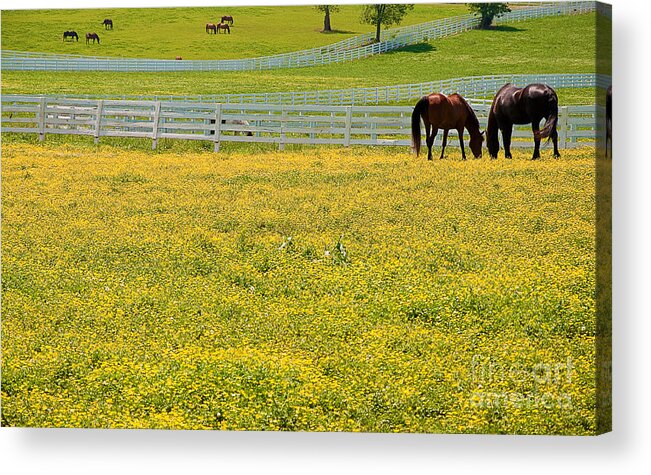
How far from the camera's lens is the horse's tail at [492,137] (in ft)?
29.8

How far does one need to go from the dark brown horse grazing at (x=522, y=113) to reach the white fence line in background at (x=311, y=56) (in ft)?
1.74

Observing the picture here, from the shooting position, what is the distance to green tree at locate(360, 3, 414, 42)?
9.10 m

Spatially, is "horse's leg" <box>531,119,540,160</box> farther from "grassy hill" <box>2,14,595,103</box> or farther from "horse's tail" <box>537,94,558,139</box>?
"grassy hill" <box>2,14,595,103</box>

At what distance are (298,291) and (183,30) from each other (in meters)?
2.28

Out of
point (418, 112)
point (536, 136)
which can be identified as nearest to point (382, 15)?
point (418, 112)

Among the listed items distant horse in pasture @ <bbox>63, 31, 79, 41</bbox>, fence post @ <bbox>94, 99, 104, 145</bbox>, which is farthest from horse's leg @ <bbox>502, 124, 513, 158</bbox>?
distant horse in pasture @ <bbox>63, 31, 79, 41</bbox>

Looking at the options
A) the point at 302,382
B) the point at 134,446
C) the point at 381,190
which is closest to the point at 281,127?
the point at 381,190

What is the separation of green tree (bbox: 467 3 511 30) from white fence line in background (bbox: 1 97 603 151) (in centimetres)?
63

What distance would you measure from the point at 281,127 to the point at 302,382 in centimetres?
212

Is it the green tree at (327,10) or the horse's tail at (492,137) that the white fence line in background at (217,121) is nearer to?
the horse's tail at (492,137)

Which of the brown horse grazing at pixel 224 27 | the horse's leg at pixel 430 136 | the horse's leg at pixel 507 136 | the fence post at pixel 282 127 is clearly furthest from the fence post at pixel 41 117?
the horse's leg at pixel 507 136

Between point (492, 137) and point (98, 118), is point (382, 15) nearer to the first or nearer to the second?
point (492, 137)

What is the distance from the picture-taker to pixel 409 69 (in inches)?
363

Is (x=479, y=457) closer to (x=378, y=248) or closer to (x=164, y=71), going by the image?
(x=378, y=248)
